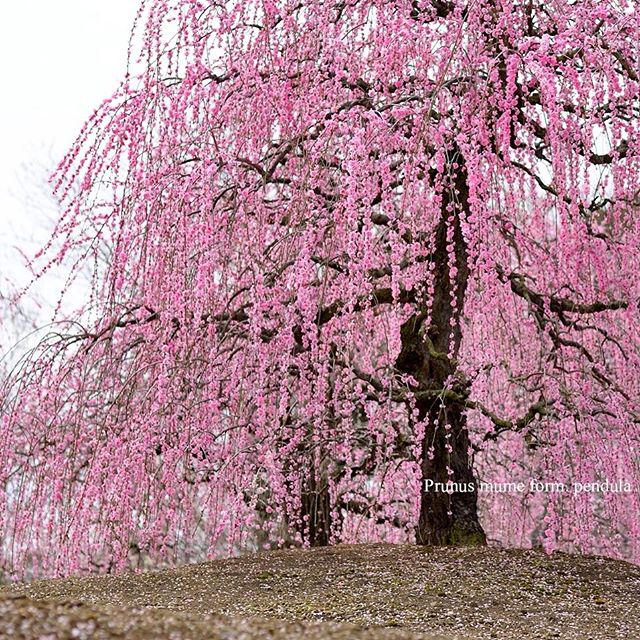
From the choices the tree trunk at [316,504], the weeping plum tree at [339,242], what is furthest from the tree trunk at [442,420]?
the tree trunk at [316,504]

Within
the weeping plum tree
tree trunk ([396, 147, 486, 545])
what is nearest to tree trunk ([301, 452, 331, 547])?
the weeping plum tree

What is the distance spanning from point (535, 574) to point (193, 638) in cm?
240

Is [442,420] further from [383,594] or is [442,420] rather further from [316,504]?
[383,594]

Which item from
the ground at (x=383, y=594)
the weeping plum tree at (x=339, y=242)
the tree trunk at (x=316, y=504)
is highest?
the weeping plum tree at (x=339, y=242)

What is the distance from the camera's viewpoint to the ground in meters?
3.34

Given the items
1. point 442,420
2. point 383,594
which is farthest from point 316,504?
point 383,594

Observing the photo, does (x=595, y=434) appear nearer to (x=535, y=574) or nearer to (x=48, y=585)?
(x=535, y=574)

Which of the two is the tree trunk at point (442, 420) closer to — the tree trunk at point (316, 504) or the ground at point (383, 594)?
the ground at point (383, 594)

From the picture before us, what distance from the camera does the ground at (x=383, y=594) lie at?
3336mm

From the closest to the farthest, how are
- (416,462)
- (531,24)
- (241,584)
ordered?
1. (241,584)
2. (531,24)
3. (416,462)

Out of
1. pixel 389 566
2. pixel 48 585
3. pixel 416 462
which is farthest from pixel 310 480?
pixel 48 585

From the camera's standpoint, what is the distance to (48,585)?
4.67 m

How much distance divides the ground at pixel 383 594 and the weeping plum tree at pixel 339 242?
0.67ft

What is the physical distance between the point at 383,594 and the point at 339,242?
1375 millimetres
